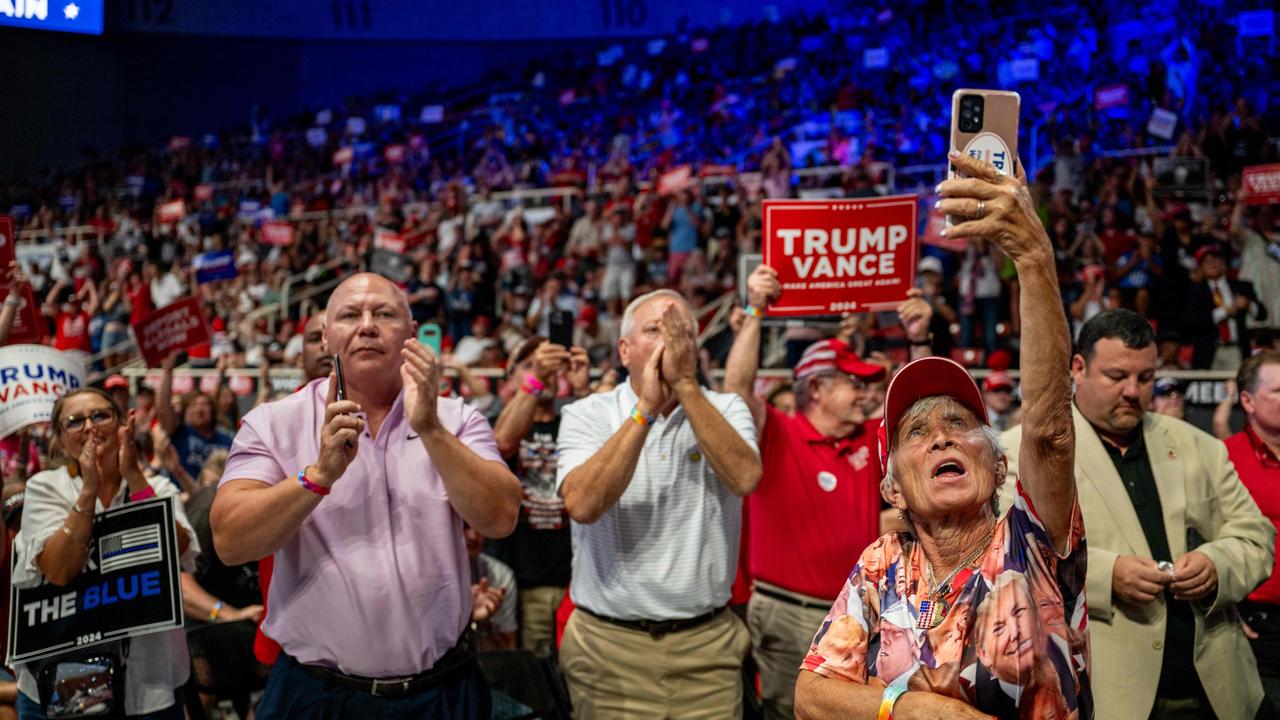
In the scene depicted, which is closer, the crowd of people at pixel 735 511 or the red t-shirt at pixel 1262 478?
the crowd of people at pixel 735 511

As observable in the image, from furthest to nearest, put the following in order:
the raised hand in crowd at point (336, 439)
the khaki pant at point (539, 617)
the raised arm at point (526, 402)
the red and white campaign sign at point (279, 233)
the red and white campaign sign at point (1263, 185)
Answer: the red and white campaign sign at point (279, 233) → the red and white campaign sign at point (1263, 185) → the khaki pant at point (539, 617) → the raised arm at point (526, 402) → the raised hand in crowd at point (336, 439)

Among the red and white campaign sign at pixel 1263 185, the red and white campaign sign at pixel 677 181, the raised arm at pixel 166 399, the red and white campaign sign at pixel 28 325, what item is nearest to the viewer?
the red and white campaign sign at pixel 28 325

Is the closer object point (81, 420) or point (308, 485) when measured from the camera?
point (308, 485)

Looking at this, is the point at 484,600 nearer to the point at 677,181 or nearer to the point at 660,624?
the point at 660,624

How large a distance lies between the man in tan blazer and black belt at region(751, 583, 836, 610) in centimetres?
95

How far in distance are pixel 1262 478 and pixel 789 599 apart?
1.52m

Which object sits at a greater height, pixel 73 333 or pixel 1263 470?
pixel 1263 470

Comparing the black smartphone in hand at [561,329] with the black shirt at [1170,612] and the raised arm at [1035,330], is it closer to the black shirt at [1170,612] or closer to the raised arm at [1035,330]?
the black shirt at [1170,612]

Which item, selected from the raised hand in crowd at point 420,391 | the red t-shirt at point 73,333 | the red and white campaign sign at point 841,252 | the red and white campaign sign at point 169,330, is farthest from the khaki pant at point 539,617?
the red t-shirt at point 73,333

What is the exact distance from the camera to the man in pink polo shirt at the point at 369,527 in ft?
7.84

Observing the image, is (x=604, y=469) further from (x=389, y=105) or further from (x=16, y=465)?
(x=389, y=105)

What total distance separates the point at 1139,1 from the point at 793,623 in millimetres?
13611

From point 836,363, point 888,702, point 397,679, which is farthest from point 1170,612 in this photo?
point 397,679

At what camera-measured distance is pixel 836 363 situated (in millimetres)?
3754
